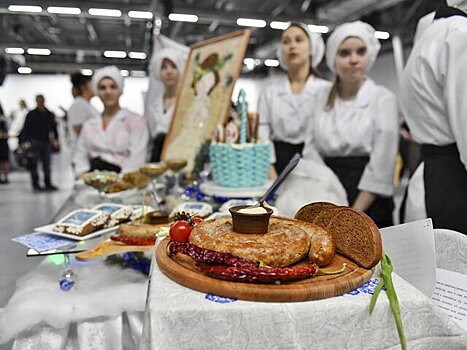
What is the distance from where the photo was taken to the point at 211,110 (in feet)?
7.01

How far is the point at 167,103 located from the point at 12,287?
4.91 feet

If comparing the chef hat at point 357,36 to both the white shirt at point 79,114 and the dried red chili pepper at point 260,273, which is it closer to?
the dried red chili pepper at point 260,273

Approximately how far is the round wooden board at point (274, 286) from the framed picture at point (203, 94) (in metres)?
1.34

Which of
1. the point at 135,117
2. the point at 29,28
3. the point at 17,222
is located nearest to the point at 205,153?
the point at 135,117

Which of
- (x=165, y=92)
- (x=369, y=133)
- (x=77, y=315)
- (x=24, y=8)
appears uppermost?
(x=24, y=8)

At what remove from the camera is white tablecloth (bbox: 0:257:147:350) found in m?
1.06

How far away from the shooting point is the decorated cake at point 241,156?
1.68 metres

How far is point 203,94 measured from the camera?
2217 mm

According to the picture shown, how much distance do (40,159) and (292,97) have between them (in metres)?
5.39

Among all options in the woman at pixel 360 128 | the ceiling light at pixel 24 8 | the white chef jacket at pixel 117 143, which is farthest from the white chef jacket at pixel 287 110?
the ceiling light at pixel 24 8

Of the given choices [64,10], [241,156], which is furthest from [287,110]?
[64,10]

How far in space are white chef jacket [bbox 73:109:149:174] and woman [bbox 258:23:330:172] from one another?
0.66 meters

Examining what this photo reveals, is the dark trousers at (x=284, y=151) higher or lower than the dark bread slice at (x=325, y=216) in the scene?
lower

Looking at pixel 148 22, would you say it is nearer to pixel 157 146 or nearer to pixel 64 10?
pixel 64 10
